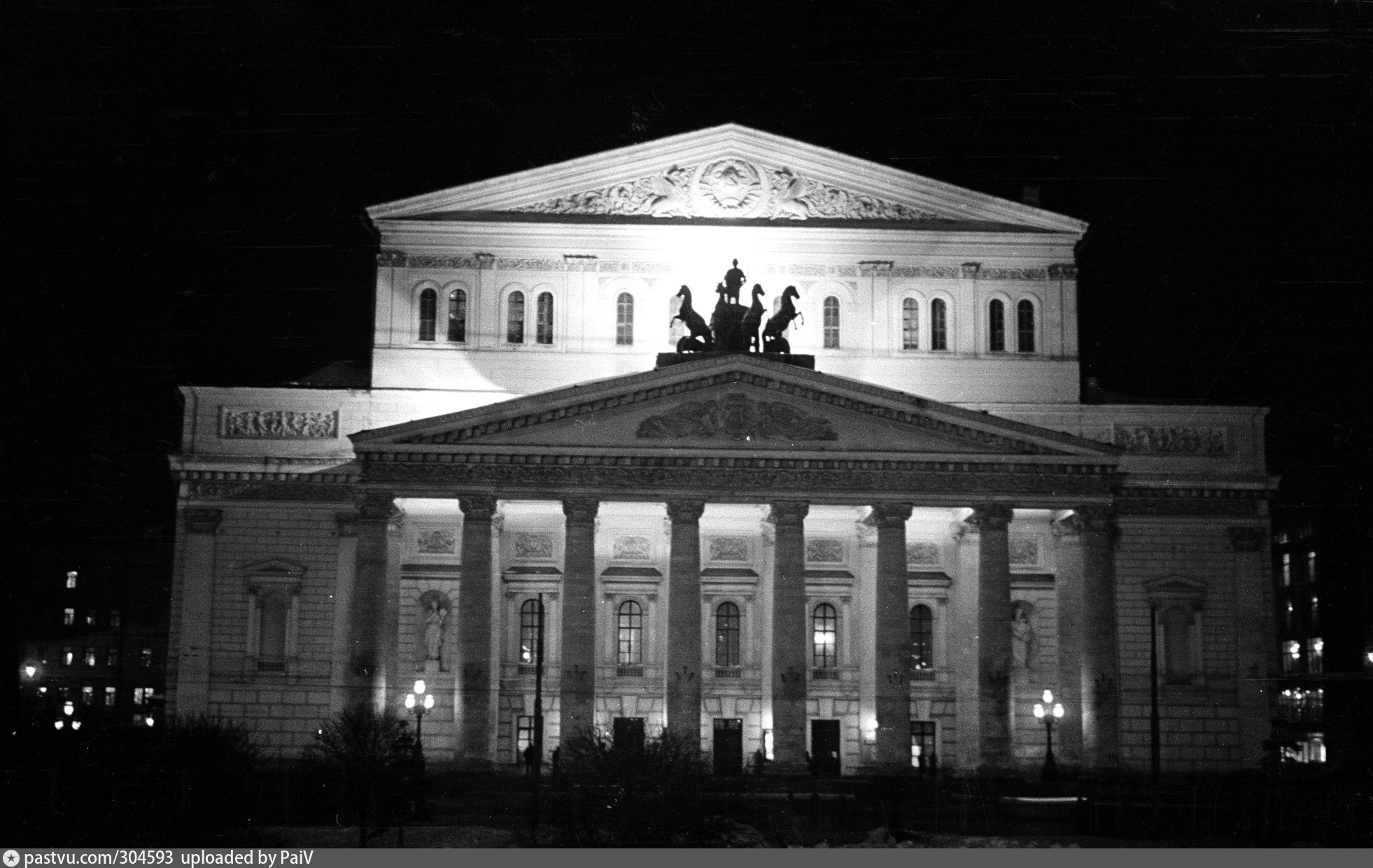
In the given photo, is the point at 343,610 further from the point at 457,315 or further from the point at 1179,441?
the point at 1179,441

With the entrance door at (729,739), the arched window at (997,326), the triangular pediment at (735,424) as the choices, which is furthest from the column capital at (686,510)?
the arched window at (997,326)

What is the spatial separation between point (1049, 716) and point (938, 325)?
1553 centimetres

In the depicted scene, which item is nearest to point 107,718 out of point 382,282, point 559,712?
point 382,282

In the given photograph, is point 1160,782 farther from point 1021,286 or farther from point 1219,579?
point 1021,286

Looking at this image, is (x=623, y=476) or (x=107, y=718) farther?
(x=107, y=718)

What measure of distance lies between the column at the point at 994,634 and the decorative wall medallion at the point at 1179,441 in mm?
8184

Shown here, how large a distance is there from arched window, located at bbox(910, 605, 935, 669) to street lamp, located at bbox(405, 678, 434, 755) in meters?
16.4

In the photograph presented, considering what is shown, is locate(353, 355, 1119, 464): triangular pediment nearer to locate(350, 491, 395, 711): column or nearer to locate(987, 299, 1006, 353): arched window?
locate(350, 491, 395, 711): column

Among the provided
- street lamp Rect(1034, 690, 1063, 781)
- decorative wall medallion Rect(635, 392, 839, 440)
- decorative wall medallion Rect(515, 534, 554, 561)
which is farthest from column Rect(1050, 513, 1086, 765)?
decorative wall medallion Rect(515, 534, 554, 561)

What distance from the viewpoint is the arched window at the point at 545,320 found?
207 feet

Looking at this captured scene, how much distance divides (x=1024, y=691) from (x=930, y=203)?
1743 centimetres

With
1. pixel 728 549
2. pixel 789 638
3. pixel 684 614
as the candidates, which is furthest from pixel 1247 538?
pixel 684 614

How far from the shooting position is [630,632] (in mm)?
60875

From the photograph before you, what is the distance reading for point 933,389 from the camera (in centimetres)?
6325
